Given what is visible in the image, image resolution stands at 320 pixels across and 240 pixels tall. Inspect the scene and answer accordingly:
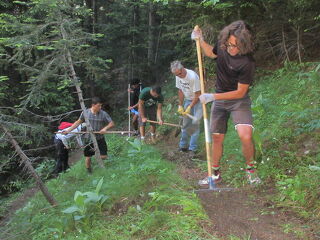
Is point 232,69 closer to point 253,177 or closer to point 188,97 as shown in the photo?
point 253,177

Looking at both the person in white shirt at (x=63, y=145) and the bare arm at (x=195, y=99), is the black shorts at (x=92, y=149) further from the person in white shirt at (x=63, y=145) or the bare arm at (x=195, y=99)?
the bare arm at (x=195, y=99)

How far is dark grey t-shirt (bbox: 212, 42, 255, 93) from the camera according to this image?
3.99 metres

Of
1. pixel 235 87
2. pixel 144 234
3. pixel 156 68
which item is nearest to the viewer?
pixel 144 234

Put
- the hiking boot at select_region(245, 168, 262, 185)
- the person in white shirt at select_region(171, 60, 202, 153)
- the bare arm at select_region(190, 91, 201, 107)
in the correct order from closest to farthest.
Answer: the hiking boot at select_region(245, 168, 262, 185), the person in white shirt at select_region(171, 60, 202, 153), the bare arm at select_region(190, 91, 201, 107)

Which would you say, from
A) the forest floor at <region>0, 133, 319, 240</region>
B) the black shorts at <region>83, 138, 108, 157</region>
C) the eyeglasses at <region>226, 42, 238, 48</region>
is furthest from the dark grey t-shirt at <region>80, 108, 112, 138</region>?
the eyeglasses at <region>226, 42, 238, 48</region>

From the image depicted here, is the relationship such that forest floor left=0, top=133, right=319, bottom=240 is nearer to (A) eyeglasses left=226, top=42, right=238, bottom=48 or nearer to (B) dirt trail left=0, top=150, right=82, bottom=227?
(A) eyeglasses left=226, top=42, right=238, bottom=48

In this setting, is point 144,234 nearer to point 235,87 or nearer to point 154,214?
point 154,214

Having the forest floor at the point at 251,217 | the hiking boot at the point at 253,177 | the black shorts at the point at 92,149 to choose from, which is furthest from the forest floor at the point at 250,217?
the black shorts at the point at 92,149

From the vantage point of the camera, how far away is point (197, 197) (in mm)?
3992

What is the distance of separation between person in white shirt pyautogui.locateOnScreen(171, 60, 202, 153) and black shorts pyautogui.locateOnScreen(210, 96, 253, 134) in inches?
82.5

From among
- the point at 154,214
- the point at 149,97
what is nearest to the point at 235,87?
the point at 154,214

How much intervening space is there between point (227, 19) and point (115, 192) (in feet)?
25.1

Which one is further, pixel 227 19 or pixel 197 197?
pixel 227 19

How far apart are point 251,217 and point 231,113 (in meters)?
1.52
